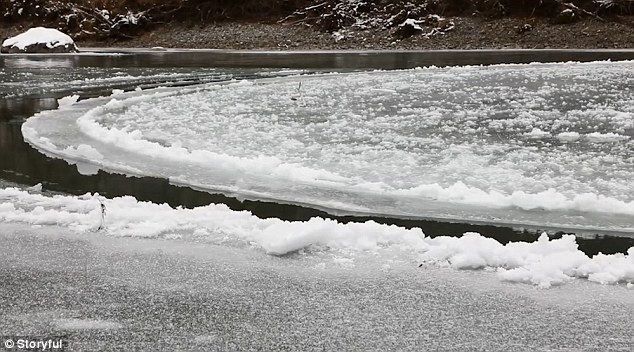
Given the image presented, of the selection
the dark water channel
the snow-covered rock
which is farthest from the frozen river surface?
the snow-covered rock

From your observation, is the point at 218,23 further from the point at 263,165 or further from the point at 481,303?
the point at 481,303

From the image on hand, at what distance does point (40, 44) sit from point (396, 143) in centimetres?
3340

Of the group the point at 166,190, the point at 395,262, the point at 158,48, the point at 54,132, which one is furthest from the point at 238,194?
the point at 158,48

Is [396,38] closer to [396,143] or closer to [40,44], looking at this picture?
[40,44]

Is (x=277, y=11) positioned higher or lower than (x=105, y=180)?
higher

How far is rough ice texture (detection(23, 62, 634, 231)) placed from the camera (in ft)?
22.1

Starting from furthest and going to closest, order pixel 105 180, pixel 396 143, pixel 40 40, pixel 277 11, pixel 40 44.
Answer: pixel 277 11, pixel 40 40, pixel 40 44, pixel 396 143, pixel 105 180

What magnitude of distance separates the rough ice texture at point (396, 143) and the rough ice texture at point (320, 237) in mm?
1105

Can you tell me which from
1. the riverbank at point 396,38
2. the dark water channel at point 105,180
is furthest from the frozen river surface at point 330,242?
the riverbank at point 396,38

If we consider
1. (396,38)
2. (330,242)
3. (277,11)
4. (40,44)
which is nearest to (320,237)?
(330,242)

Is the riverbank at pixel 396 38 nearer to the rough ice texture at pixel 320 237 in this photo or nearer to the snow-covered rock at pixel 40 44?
the snow-covered rock at pixel 40 44

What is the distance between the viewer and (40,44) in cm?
3766

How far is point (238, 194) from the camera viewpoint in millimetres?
7121

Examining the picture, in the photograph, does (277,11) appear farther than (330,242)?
Yes
